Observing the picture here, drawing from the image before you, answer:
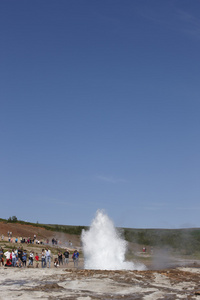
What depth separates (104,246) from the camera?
39312 mm

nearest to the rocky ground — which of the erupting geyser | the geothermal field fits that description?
the geothermal field

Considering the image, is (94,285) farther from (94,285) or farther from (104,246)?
(104,246)

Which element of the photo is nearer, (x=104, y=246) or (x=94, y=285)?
(x=94, y=285)

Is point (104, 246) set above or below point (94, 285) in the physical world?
above

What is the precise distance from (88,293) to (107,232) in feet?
62.5

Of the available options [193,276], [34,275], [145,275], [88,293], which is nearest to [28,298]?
[88,293]

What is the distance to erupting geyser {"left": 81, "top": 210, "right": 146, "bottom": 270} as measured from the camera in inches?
1492

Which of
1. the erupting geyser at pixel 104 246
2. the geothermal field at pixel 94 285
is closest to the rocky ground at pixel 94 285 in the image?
the geothermal field at pixel 94 285

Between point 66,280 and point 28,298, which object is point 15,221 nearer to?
point 66,280

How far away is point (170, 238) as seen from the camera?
86.7 meters

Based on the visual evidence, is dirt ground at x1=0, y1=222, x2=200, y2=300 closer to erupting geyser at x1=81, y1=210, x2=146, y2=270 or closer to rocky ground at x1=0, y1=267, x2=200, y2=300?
rocky ground at x1=0, y1=267, x2=200, y2=300

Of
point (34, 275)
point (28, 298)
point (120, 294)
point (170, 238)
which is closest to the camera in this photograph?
point (28, 298)

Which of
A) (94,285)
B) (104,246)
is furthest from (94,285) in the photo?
(104,246)

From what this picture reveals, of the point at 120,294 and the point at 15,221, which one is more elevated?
the point at 15,221
